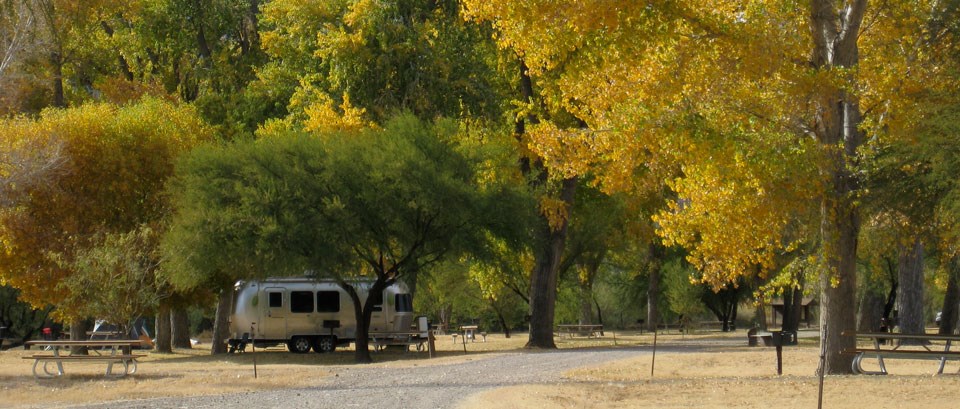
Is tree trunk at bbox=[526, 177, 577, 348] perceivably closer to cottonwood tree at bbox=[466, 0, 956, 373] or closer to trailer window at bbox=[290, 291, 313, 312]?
trailer window at bbox=[290, 291, 313, 312]

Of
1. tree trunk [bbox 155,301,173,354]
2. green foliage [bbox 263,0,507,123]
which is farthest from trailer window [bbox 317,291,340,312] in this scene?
green foliage [bbox 263,0,507,123]

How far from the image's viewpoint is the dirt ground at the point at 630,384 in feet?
54.7

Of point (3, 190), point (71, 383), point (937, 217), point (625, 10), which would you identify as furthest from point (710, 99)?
point (3, 190)

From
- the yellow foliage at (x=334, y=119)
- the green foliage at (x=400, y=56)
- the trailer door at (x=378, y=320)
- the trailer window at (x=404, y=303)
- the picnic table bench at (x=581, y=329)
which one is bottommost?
Result: the picnic table bench at (x=581, y=329)

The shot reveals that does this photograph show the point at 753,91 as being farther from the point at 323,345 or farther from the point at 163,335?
the point at 163,335

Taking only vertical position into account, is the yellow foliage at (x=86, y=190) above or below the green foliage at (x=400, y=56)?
below

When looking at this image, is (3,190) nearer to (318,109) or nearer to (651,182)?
(318,109)

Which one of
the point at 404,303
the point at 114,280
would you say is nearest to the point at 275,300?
the point at 404,303

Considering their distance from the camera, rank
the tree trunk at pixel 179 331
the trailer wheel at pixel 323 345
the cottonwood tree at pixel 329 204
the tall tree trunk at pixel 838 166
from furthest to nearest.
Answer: the tree trunk at pixel 179 331, the trailer wheel at pixel 323 345, the cottonwood tree at pixel 329 204, the tall tree trunk at pixel 838 166

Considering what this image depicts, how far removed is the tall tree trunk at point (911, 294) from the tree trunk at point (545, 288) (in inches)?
459

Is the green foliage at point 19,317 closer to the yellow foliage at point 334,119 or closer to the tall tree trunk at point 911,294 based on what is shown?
the yellow foliage at point 334,119

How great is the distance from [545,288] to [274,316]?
8914 millimetres

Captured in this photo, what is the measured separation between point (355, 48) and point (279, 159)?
5.03m

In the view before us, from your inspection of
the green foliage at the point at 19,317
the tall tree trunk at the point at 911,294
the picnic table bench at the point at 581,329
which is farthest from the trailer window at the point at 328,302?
the green foliage at the point at 19,317
